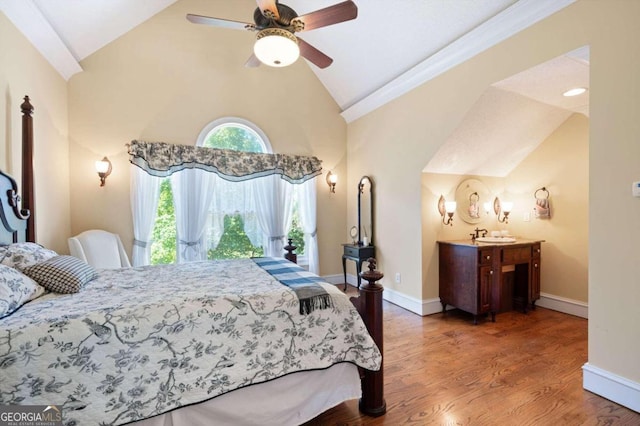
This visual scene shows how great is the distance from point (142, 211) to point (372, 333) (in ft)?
10.6

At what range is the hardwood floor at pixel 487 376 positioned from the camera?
176 cm

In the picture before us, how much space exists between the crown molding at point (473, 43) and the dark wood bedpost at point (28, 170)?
3.67 meters

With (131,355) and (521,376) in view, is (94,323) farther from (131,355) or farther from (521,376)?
(521,376)

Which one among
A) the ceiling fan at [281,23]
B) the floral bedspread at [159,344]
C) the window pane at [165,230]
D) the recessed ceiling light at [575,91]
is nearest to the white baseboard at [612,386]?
the floral bedspread at [159,344]

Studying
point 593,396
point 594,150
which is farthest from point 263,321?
point 594,150

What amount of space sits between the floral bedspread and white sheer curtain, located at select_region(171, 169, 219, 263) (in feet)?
6.36

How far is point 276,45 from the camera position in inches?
79.7

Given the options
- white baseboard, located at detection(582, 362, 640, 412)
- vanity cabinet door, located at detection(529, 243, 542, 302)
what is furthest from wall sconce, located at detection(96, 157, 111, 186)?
vanity cabinet door, located at detection(529, 243, 542, 302)

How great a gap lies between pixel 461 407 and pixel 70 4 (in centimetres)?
451

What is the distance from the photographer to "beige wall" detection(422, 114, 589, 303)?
3344 millimetres

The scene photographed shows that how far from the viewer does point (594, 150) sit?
6.45 feet

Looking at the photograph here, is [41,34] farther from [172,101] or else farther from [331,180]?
[331,180]

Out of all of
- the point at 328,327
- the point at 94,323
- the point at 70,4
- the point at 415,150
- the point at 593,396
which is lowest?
the point at 593,396

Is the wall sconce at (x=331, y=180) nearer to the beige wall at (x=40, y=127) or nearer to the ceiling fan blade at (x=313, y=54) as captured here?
the ceiling fan blade at (x=313, y=54)
